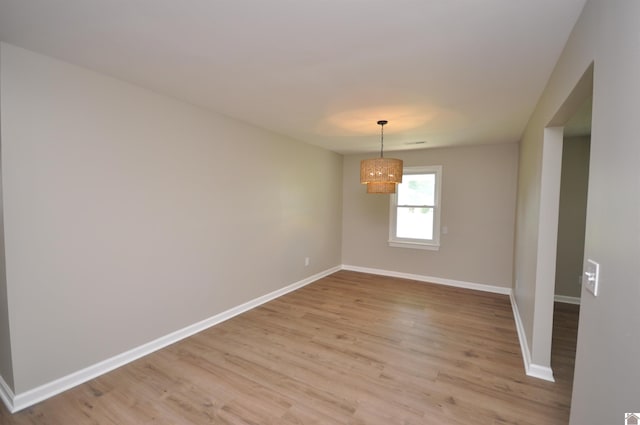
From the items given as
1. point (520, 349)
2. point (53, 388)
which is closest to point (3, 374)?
point (53, 388)

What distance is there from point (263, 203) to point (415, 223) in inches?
115

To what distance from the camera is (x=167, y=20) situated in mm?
1630

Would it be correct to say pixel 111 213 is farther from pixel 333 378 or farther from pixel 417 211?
pixel 417 211

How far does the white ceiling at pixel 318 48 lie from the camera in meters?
1.52

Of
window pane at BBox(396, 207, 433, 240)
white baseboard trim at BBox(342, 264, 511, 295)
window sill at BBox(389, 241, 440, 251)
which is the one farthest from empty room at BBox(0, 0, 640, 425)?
window pane at BBox(396, 207, 433, 240)

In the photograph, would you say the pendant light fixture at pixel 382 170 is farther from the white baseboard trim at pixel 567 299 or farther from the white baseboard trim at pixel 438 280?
the white baseboard trim at pixel 567 299

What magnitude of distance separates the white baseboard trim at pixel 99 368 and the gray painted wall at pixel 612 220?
313cm

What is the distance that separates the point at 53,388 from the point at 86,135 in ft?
6.25

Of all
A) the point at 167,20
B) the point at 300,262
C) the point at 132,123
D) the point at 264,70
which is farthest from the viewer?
the point at 300,262

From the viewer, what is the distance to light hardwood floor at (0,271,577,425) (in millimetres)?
1987

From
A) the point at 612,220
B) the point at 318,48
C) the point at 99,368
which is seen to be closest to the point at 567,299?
the point at 612,220

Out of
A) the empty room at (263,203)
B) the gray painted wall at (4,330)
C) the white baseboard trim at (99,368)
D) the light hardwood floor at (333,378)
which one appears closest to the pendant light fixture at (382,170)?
the empty room at (263,203)

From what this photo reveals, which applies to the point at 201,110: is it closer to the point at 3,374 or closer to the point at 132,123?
the point at 132,123

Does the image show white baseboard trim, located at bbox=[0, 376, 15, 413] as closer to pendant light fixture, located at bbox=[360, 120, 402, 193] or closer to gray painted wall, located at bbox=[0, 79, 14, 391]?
gray painted wall, located at bbox=[0, 79, 14, 391]
